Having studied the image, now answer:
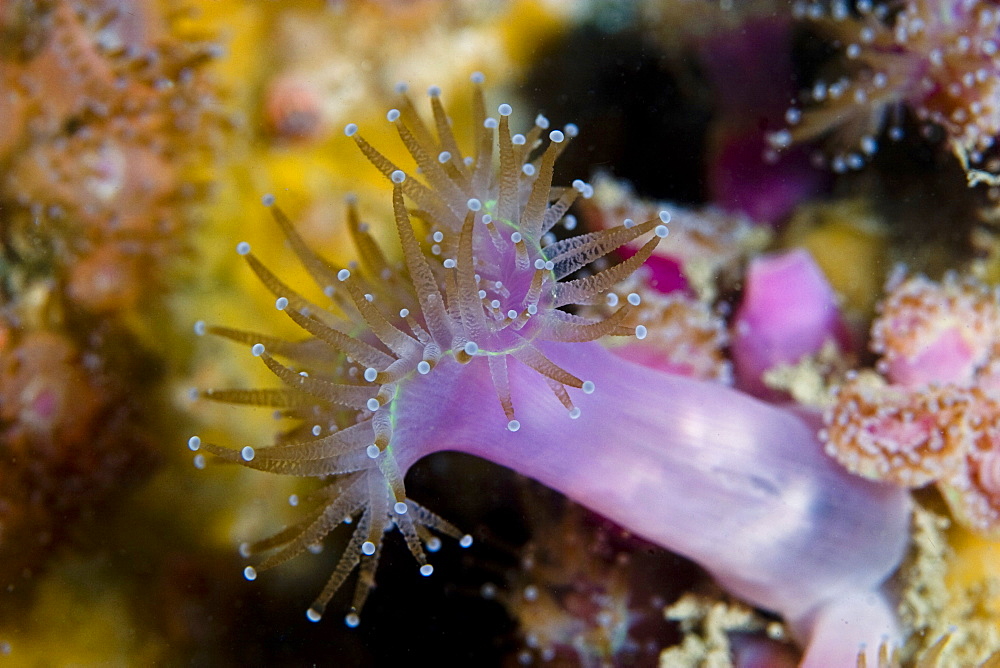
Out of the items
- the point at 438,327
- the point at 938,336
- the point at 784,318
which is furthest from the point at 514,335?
the point at 938,336

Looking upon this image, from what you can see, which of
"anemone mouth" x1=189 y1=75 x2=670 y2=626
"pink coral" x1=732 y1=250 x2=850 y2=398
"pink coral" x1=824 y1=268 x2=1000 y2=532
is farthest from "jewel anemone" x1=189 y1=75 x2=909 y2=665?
"pink coral" x1=732 y1=250 x2=850 y2=398

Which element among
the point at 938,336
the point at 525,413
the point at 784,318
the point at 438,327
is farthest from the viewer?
the point at 784,318

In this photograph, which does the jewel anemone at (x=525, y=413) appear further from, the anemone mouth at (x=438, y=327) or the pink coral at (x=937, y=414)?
the pink coral at (x=937, y=414)

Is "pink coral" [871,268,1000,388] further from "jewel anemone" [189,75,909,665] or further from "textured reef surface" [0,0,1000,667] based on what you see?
"jewel anemone" [189,75,909,665]

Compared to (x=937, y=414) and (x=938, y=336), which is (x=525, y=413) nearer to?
(x=937, y=414)

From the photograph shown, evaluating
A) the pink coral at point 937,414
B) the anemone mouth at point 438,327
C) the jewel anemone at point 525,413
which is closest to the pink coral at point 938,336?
the pink coral at point 937,414

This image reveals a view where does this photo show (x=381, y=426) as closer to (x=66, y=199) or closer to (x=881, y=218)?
(x=66, y=199)
